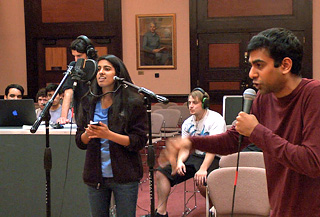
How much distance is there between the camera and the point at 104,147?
3256 millimetres

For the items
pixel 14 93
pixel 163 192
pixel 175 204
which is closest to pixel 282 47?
pixel 163 192

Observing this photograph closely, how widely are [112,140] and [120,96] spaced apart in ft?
1.14

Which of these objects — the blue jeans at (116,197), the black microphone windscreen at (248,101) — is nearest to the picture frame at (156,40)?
the blue jeans at (116,197)

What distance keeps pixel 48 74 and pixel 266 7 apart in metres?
6.00

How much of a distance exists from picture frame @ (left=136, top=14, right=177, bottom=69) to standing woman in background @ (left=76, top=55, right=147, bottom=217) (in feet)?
28.5

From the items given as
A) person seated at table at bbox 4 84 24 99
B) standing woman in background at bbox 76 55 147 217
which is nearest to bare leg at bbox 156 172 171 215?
standing woman in background at bbox 76 55 147 217

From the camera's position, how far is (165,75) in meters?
12.0

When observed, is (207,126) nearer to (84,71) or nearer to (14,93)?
(84,71)

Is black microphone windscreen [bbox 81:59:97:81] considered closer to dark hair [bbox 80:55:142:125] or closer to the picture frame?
dark hair [bbox 80:55:142:125]

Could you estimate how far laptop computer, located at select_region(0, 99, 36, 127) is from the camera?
16.1 ft

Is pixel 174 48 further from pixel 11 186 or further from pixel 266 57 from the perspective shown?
pixel 266 57

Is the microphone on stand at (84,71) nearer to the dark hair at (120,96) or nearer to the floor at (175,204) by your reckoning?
the dark hair at (120,96)

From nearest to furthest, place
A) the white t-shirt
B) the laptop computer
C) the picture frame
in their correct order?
1. the laptop computer
2. the white t-shirt
3. the picture frame

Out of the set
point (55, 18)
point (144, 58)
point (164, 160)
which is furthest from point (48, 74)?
point (164, 160)
